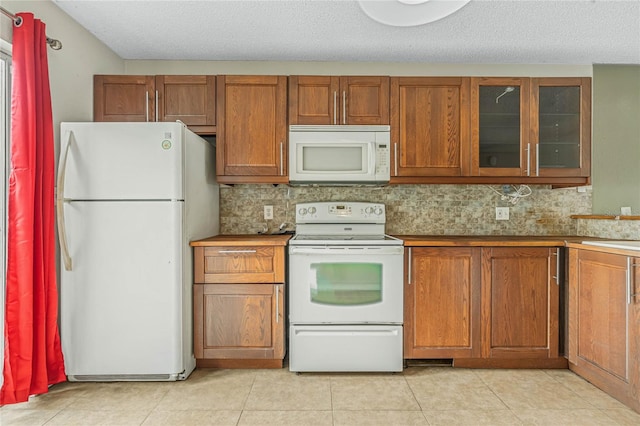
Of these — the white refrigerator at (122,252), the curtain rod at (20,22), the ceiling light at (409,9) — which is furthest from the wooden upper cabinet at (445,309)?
the curtain rod at (20,22)

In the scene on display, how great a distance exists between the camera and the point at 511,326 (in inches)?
96.4

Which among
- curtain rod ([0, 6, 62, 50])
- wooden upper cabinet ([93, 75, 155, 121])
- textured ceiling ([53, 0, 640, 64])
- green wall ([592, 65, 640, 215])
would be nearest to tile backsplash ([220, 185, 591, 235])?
green wall ([592, 65, 640, 215])

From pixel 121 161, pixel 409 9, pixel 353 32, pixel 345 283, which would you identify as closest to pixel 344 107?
pixel 353 32

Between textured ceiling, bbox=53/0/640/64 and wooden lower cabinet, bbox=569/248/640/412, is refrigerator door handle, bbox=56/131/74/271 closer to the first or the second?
textured ceiling, bbox=53/0/640/64

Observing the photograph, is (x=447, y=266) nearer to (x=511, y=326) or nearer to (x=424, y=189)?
(x=511, y=326)

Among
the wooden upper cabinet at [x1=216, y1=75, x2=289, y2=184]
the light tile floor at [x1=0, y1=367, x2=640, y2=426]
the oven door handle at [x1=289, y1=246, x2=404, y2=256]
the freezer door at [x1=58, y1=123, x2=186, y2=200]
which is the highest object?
the wooden upper cabinet at [x1=216, y1=75, x2=289, y2=184]

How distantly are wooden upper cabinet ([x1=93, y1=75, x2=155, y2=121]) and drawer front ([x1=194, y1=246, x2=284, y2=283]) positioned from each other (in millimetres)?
1106

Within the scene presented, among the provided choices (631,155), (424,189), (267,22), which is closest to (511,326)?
(424,189)

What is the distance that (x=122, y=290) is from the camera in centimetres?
223

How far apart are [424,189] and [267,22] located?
5.54 feet

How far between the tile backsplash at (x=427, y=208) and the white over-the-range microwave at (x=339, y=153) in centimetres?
37

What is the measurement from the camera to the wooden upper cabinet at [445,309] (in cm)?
245

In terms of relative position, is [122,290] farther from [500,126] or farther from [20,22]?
[500,126]

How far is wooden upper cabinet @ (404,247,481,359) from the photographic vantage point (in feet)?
8.04
